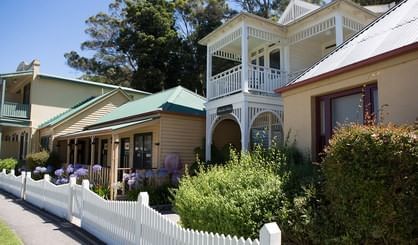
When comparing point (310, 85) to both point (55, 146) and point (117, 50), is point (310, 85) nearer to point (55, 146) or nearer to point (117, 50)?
point (55, 146)

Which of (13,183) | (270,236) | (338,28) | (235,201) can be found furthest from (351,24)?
(13,183)

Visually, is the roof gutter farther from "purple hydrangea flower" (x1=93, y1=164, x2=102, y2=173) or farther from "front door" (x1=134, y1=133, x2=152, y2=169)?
"front door" (x1=134, y1=133, x2=152, y2=169)

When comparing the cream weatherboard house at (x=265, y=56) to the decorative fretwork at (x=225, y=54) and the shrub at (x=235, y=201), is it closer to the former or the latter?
the decorative fretwork at (x=225, y=54)

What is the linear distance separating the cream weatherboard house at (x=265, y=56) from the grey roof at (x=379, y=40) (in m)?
3.47

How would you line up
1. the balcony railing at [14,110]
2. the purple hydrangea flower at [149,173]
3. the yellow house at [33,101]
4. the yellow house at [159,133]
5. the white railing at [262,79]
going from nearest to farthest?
the white railing at [262,79]
the purple hydrangea flower at [149,173]
the yellow house at [159,133]
the balcony railing at [14,110]
the yellow house at [33,101]

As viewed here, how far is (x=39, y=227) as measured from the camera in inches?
378

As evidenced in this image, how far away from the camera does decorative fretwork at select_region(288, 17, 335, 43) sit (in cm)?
1440

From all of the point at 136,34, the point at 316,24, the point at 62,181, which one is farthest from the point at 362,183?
the point at 136,34

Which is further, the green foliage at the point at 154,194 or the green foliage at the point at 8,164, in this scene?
the green foliage at the point at 8,164

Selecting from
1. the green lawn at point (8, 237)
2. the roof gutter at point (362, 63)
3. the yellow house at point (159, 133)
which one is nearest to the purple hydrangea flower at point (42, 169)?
the yellow house at point (159, 133)

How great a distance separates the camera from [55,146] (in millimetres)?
23844

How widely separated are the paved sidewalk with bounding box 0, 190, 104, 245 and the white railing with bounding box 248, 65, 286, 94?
8565mm

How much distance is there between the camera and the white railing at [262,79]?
1498cm

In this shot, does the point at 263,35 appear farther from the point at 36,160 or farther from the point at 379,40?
the point at 36,160
